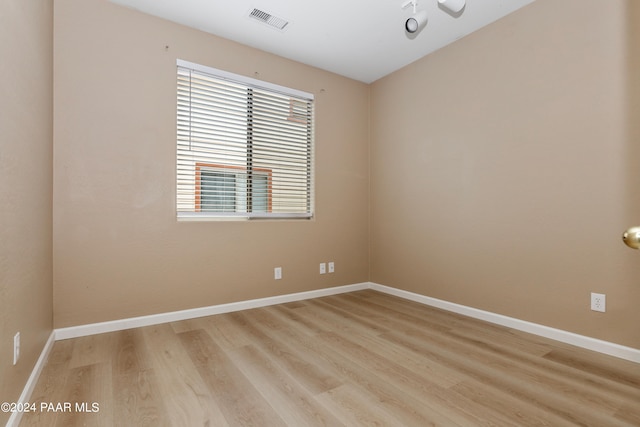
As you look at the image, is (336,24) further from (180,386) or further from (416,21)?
(180,386)

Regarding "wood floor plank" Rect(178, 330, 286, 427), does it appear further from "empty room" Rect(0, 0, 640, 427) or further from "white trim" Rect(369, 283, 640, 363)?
"white trim" Rect(369, 283, 640, 363)

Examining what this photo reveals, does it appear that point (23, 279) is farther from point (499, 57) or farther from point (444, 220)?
point (499, 57)

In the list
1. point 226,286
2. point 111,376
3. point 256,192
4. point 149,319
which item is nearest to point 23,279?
point 111,376

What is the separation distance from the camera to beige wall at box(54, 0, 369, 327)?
7.96 feet

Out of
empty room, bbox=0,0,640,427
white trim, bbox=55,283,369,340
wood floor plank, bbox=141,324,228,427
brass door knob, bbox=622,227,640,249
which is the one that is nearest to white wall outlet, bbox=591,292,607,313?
empty room, bbox=0,0,640,427

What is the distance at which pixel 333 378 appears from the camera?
187 centimetres

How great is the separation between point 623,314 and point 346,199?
2.66 metres

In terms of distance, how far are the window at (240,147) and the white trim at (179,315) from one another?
876 mm

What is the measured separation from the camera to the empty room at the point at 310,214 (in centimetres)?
165

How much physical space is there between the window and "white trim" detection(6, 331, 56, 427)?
51.3 inches

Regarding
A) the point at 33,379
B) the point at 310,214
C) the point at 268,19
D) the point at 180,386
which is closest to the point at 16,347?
the point at 33,379

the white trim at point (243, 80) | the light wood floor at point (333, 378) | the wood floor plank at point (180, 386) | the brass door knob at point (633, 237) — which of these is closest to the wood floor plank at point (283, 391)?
the light wood floor at point (333, 378)

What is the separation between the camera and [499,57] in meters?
2.80

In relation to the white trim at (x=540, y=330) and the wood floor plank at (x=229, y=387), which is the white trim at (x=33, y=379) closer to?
the wood floor plank at (x=229, y=387)
